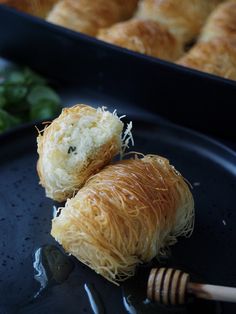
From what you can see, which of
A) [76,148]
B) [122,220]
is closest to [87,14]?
[76,148]

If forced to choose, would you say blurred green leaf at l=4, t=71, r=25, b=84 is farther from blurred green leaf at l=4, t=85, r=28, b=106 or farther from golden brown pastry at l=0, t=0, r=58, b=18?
golden brown pastry at l=0, t=0, r=58, b=18

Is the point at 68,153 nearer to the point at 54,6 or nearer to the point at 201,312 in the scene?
the point at 201,312

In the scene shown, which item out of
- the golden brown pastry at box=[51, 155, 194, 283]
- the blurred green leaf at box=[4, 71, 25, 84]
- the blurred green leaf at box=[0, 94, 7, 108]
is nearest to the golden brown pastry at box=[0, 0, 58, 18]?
the blurred green leaf at box=[4, 71, 25, 84]

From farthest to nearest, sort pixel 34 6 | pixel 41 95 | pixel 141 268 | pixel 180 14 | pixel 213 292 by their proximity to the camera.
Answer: pixel 34 6 → pixel 180 14 → pixel 41 95 → pixel 141 268 → pixel 213 292

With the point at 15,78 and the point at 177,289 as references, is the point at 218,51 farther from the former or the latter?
the point at 177,289

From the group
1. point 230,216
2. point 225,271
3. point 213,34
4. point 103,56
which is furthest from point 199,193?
point 213,34
